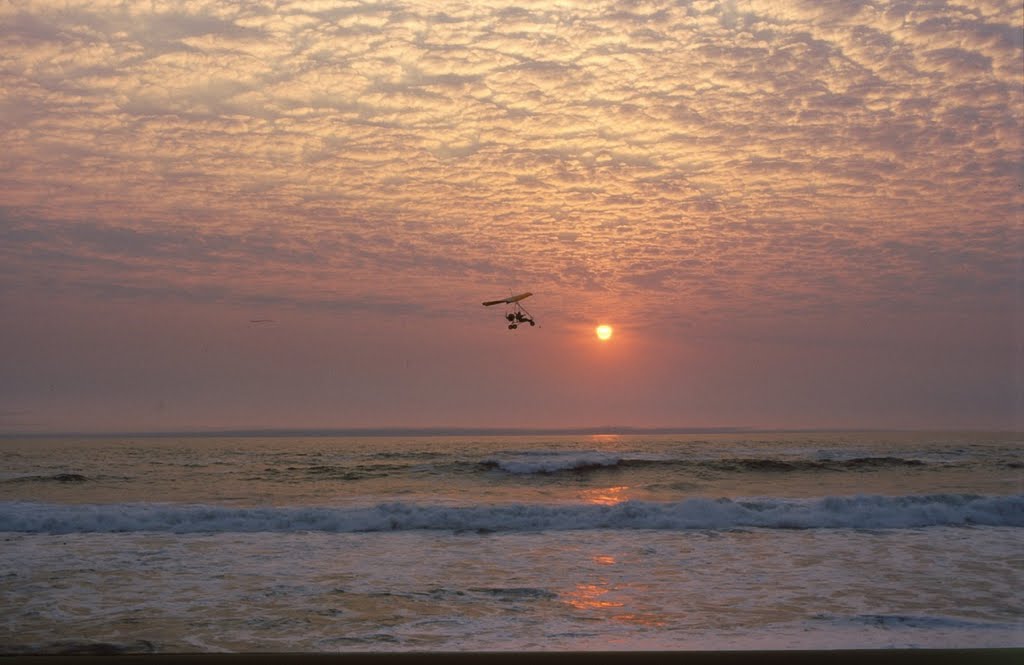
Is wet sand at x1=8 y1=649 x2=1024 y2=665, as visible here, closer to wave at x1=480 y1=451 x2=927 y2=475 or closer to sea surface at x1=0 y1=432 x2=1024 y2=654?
sea surface at x1=0 y1=432 x2=1024 y2=654

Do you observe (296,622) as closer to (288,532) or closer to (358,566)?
(358,566)

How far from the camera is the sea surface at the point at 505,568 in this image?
33.5 feet

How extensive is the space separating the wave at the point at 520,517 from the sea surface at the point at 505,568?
0.34 feet

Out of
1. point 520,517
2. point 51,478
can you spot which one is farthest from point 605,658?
point 51,478

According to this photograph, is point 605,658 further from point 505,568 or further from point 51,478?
point 51,478

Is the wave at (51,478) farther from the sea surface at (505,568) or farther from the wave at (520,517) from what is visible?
the wave at (520,517)

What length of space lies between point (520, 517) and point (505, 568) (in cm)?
838

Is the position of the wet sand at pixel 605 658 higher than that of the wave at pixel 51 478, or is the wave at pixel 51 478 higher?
the wet sand at pixel 605 658

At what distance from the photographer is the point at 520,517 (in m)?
24.1

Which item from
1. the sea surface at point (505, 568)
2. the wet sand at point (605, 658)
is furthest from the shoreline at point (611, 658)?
the sea surface at point (505, 568)

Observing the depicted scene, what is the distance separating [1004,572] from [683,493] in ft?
59.6

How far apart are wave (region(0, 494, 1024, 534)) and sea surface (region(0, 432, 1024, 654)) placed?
4.1 inches

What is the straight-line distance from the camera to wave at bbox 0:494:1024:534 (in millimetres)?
22797

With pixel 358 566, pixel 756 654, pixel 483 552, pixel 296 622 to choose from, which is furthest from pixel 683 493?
pixel 756 654
